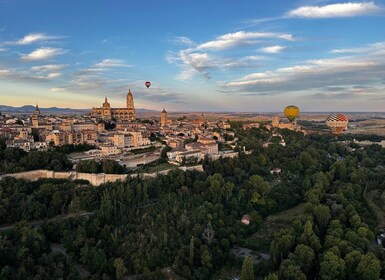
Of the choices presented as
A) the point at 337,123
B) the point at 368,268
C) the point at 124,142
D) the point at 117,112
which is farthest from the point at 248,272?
the point at 337,123

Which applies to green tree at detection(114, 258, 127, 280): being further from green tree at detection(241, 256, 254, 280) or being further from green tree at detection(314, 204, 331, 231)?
green tree at detection(314, 204, 331, 231)

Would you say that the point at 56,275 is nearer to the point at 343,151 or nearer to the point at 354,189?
the point at 354,189

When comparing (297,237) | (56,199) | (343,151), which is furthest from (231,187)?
(343,151)

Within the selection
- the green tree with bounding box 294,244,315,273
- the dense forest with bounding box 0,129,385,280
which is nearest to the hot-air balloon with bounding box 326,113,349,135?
the dense forest with bounding box 0,129,385,280

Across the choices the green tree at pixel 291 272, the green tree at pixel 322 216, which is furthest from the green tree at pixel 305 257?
the green tree at pixel 322 216

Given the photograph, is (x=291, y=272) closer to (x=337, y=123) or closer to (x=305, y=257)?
(x=305, y=257)

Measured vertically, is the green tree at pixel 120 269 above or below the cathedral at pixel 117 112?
below

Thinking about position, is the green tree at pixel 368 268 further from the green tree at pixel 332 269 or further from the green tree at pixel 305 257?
the green tree at pixel 305 257
